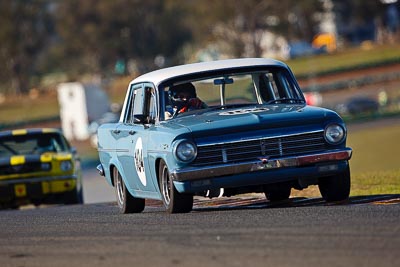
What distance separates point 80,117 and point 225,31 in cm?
2171

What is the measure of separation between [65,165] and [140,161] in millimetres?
8717

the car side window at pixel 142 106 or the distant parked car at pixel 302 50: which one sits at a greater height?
the car side window at pixel 142 106

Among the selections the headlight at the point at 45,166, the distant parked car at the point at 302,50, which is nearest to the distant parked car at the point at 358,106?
the distant parked car at the point at 302,50

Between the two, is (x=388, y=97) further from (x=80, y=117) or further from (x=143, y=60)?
(x=143, y=60)

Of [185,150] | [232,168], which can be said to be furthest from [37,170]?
[232,168]

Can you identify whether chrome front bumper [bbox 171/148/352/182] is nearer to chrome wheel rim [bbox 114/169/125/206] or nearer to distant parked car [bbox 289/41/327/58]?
chrome wheel rim [bbox 114/169/125/206]

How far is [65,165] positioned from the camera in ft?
67.1

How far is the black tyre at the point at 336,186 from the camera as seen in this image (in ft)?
37.4

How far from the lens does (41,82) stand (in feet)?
351

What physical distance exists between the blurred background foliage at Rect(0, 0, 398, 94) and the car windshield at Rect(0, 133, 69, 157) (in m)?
69.2

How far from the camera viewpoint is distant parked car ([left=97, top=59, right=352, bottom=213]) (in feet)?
35.4

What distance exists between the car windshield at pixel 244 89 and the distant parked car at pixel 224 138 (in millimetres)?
10

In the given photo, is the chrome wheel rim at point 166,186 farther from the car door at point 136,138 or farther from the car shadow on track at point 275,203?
the car shadow on track at point 275,203

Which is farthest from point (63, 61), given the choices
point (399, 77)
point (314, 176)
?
point (314, 176)
